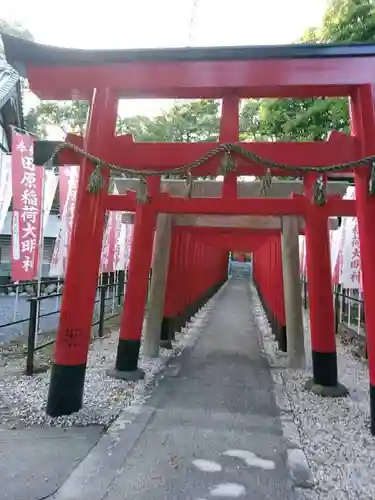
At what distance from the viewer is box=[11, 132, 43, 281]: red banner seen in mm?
7906

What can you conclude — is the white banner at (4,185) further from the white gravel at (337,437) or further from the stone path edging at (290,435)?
the white gravel at (337,437)

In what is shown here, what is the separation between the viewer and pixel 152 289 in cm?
756

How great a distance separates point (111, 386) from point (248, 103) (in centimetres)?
1189

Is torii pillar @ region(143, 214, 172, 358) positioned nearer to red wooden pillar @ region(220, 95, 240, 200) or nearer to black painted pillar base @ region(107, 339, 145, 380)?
black painted pillar base @ region(107, 339, 145, 380)

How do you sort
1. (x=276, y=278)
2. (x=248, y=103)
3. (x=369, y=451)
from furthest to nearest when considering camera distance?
(x=248, y=103) < (x=276, y=278) < (x=369, y=451)

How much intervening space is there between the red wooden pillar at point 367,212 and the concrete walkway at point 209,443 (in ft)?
3.87

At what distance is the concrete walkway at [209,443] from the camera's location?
308 cm

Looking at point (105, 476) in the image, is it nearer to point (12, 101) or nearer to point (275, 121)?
point (275, 121)

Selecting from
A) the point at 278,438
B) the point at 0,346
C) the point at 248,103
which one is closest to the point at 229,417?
the point at 278,438

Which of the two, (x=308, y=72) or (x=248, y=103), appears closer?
(x=308, y=72)

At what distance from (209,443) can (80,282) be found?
6.04ft

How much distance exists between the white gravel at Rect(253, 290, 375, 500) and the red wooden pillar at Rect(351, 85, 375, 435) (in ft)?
1.17

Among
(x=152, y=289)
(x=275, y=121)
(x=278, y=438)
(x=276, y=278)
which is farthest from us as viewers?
(x=275, y=121)

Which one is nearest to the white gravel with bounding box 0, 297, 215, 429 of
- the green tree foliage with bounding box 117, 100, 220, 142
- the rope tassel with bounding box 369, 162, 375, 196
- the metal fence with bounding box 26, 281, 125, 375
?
the metal fence with bounding box 26, 281, 125, 375
